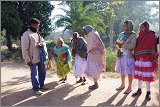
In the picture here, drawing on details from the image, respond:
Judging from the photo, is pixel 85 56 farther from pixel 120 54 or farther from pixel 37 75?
pixel 37 75

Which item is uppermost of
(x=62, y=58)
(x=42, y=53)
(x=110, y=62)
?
(x=42, y=53)

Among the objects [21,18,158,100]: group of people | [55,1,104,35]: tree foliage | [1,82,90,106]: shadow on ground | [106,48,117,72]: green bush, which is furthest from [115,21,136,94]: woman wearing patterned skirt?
[55,1,104,35]: tree foliage

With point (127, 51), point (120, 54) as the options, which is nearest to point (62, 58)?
point (120, 54)

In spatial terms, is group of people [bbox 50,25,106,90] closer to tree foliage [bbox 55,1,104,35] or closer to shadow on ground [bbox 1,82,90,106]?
shadow on ground [bbox 1,82,90,106]

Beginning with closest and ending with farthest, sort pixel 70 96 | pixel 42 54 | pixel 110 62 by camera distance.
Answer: pixel 70 96 < pixel 42 54 < pixel 110 62

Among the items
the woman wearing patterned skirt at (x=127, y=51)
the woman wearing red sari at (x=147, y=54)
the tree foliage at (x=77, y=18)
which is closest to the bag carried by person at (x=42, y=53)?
the woman wearing patterned skirt at (x=127, y=51)

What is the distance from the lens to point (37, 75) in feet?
23.5

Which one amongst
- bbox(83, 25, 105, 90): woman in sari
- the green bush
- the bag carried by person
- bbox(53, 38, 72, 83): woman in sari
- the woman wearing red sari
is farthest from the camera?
the green bush

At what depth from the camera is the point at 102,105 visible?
5.99 metres

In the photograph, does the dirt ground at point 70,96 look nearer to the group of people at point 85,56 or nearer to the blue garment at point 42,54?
the group of people at point 85,56

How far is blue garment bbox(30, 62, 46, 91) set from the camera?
22.1 feet

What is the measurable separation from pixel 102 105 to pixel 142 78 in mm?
1104

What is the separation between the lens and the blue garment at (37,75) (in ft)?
22.1

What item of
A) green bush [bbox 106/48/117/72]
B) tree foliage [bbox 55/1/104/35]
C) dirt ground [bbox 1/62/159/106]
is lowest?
dirt ground [bbox 1/62/159/106]
